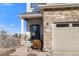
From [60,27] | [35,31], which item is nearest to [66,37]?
[60,27]

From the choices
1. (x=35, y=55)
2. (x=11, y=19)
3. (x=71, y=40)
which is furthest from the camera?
(x=11, y=19)

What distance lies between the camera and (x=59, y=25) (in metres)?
13.2

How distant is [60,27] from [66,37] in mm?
658

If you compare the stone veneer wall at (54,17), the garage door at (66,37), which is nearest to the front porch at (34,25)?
the stone veneer wall at (54,17)

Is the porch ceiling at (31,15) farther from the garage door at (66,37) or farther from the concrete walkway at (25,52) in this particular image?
the concrete walkway at (25,52)

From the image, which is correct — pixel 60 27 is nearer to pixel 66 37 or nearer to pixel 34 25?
pixel 66 37

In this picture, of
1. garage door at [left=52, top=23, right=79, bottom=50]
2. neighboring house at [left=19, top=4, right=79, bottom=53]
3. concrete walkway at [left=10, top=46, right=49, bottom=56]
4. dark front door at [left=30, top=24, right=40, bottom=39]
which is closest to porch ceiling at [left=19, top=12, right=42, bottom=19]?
dark front door at [left=30, top=24, right=40, bottom=39]

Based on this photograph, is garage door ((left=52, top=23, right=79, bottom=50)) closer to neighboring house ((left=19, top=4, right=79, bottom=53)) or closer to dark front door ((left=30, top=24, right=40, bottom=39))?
neighboring house ((left=19, top=4, right=79, bottom=53))

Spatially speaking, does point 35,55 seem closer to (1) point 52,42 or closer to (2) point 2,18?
(1) point 52,42

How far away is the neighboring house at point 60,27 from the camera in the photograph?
1298cm

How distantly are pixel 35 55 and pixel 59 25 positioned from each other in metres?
2.41

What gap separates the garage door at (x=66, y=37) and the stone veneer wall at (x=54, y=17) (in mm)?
279

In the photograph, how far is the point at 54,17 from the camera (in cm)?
1323

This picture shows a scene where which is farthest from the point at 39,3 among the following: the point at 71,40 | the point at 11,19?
the point at 71,40
